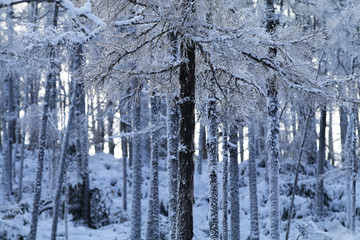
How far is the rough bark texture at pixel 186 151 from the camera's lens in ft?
19.7

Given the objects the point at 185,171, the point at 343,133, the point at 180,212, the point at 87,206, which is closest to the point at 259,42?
the point at 185,171

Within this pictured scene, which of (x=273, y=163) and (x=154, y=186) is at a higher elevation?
(x=273, y=163)

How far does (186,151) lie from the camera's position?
6207mm

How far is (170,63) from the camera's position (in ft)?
22.3

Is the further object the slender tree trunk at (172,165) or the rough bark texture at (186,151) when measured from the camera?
the slender tree trunk at (172,165)

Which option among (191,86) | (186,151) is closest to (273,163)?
(186,151)

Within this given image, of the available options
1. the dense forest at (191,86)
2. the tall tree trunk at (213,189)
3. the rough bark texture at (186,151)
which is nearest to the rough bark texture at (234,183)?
the dense forest at (191,86)

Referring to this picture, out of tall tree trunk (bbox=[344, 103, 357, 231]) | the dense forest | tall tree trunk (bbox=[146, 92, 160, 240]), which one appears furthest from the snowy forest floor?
tall tree trunk (bbox=[146, 92, 160, 240])

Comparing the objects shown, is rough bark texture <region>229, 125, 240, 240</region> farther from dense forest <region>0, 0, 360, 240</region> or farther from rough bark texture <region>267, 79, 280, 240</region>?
rough bark texture <region>267, 79, 280, 240</region>

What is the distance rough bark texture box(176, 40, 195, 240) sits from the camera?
601 cm

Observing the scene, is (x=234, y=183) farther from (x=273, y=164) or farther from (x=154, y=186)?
(x=273, y=164)

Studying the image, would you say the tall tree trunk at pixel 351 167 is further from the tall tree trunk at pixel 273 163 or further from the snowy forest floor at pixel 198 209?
the tall tree trunk at pixel 273 163

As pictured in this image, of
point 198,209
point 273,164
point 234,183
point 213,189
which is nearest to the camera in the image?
point 213,189

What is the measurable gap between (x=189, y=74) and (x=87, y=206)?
1199cm
